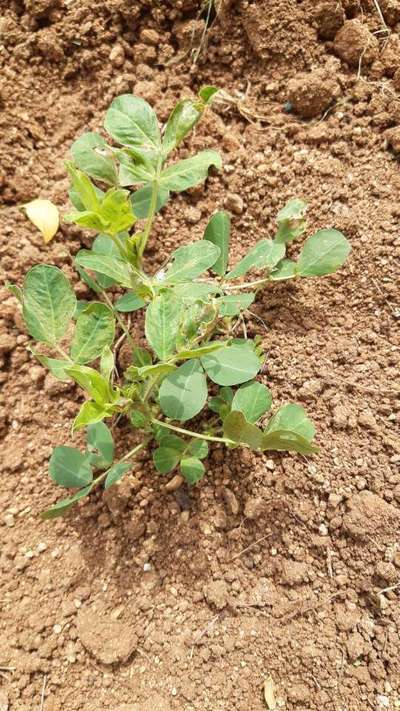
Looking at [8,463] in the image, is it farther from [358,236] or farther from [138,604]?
[358,236]

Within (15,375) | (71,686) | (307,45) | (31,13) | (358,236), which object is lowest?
(71,686)

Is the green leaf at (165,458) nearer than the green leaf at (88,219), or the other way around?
the green leaf at (88,219)

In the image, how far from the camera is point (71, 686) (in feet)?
4.06

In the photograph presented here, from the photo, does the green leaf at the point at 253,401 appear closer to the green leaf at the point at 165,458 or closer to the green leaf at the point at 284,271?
the green leaf at the point at 165,458

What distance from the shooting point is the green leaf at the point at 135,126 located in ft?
3.93

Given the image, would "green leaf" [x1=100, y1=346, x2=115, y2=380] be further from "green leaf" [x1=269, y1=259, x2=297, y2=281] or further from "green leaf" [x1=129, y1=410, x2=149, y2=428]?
"green leaf" [x1=269, y1=259, x2=297, y2=281]

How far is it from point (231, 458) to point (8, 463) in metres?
0.58

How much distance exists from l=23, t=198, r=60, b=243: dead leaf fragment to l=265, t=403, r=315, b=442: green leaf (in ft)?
2.75

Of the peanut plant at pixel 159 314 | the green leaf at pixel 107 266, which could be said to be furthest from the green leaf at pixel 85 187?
the green leaf at pixel 107 266

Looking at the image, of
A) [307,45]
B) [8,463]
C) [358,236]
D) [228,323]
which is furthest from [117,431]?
[307,45]

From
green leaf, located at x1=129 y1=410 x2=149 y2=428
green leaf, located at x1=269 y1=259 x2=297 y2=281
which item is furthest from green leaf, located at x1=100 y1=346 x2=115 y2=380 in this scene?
green leaf, located at x1=269 y1=259 x2=297 y2=281

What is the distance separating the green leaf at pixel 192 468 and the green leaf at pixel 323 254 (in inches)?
21.9

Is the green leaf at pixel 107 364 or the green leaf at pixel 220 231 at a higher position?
the green leaf at pixel 220 231

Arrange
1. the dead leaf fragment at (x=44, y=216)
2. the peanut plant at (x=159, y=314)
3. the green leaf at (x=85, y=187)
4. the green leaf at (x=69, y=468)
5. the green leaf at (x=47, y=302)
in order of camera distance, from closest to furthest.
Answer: the green leaf at (x=85, y=187)
the peanut plant at (x=159, y=314)
the green leaf at (x=47, y=302)
the green leaf at (x=69, y=468)
the dead leaf fragment at (x=44, y=216)
